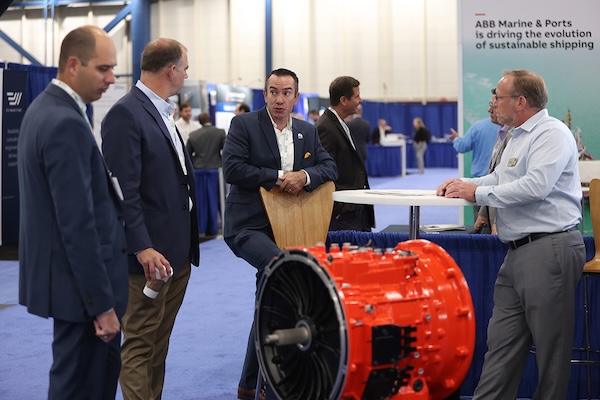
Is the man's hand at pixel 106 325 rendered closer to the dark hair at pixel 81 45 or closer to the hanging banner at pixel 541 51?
the dark hair at pixel 81 45

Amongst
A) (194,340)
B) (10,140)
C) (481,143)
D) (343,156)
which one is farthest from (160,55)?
(10,140)

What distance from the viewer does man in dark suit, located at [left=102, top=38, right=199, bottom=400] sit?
2.81m

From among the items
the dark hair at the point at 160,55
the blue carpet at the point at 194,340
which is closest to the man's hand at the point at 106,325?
the dark hair at the point at 160,55

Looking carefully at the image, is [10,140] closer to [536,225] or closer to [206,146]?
[206,146]

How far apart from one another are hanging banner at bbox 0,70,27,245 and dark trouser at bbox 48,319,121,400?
7.02m

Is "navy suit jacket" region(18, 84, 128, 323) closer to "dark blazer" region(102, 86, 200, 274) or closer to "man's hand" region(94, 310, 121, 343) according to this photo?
"man's hand" region(94, 310, 121, 343)

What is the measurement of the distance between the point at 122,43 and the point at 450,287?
826 inches

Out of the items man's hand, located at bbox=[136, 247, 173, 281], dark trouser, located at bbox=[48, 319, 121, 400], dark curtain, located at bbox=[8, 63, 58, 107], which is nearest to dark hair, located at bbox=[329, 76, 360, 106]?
man's hand, located at bbox=[136, 247, 173, 281]

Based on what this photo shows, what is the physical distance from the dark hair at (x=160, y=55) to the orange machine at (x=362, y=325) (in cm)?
105

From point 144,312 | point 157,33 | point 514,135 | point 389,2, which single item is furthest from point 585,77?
point 157,33

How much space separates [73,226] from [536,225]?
167 centimetres

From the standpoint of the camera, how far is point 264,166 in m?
3.54

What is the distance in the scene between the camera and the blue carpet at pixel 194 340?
4012mm

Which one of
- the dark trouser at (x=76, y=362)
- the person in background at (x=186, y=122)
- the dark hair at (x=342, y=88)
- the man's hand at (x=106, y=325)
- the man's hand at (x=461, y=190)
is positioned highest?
the person in background at (x=186, y=122)
